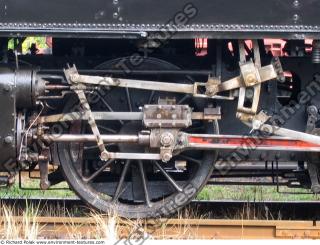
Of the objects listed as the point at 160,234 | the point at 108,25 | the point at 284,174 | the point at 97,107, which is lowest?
the point at 160,234

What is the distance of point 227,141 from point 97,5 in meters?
1.56

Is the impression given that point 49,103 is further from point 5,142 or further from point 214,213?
point 214,213

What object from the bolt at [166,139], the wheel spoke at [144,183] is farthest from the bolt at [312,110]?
the wheel spoke at [144,183]

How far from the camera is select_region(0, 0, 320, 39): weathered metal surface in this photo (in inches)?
221

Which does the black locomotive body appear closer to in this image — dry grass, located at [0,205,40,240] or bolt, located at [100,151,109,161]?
bolt, located at [100,151,109,161]

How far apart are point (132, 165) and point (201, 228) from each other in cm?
83

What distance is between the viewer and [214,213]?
23.9 ft

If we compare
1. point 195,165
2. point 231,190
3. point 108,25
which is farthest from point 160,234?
point 231,190

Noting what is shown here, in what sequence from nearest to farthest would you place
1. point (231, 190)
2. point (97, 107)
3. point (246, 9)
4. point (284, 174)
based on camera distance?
point (246, 9) → point (97, 107) → point (284, 174) → point (231, 190)

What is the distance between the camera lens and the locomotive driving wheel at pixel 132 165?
6312mm

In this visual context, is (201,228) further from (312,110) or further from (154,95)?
(312,110)

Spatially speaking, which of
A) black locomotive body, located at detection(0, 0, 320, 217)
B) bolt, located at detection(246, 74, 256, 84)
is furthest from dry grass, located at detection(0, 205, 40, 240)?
bolt, located at detection(246, 74, 256, 84)

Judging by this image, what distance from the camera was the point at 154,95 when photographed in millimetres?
6387

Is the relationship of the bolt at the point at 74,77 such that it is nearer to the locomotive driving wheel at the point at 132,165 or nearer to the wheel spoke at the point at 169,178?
the locomotive driving wheel at the point at 132,165
